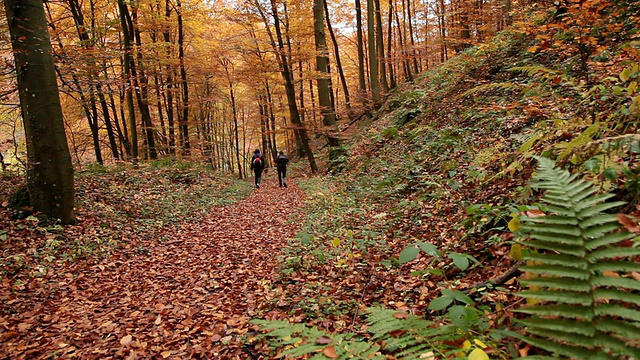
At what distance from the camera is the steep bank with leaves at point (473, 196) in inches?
80.9

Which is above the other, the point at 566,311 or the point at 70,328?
the point at 566,311

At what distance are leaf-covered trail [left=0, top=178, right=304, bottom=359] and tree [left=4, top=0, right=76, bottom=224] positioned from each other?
1.79 m

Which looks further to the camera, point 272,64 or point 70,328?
point 272,64

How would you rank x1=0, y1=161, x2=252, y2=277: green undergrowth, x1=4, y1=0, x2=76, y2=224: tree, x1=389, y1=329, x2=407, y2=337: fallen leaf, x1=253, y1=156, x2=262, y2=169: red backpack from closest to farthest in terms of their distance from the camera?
x1=389, y1=329, x2=407, y2=337: fallen leaf → x1=0, y1=161, x2=252, y2=277: green undergrowth → x1=4, y1=0, x2=76, y2=224: tree → x1=253, y1=156, x2=262, y2=169: red backpack

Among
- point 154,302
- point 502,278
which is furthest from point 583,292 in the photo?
point 154,302

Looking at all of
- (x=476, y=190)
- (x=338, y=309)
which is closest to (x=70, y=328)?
(x=338, y=309)

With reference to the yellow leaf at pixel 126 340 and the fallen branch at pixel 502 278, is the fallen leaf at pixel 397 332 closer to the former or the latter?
the fallen branch at pixel 502 278

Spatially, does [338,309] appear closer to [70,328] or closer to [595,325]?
[595,325]

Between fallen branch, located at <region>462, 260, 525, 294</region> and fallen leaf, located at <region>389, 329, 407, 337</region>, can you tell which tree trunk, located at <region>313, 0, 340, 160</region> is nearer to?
fallen branch, located at <region>462, 260, 525, 294</region>

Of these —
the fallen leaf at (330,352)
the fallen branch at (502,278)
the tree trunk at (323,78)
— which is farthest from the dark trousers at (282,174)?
the fallen leaf at (330,352)

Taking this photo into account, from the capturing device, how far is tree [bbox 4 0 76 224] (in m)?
5.99

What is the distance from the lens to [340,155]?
13.7 metres

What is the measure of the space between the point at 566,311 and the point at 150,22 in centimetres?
1730

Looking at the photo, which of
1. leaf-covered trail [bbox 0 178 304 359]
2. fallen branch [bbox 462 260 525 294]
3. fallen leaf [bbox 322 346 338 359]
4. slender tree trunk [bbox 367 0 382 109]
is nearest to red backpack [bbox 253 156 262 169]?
slender tree trunk [bbox 367 0 382 109]
